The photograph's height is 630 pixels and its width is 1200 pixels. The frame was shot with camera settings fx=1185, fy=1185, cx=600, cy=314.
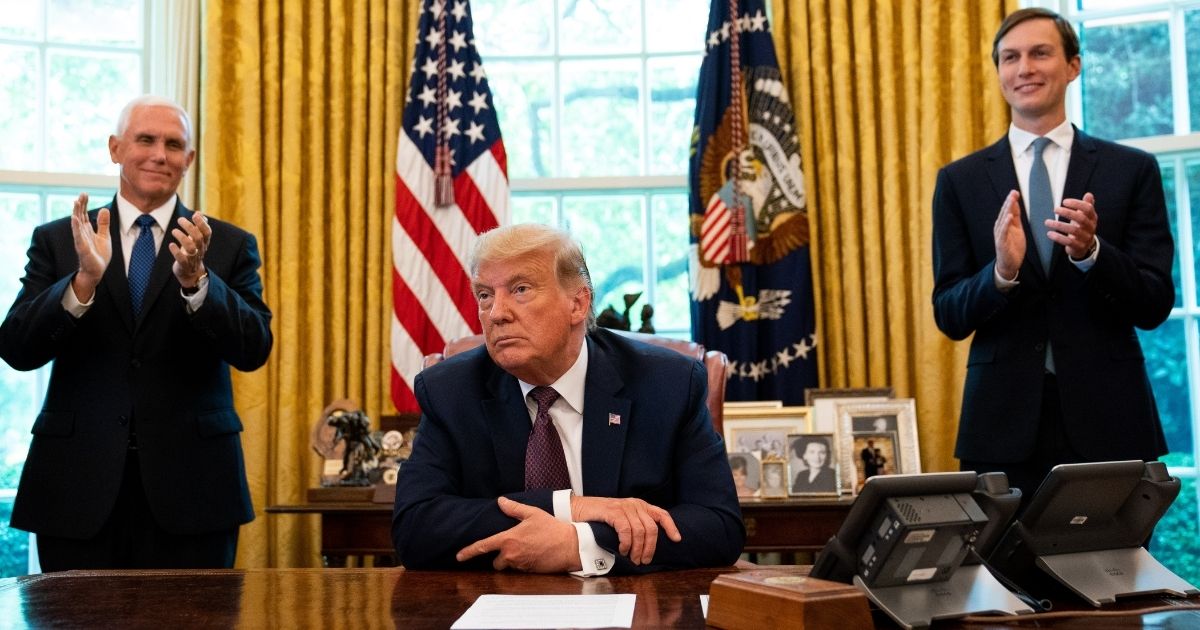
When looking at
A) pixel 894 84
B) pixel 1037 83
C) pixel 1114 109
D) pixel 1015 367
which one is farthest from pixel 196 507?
pixel 1114 109

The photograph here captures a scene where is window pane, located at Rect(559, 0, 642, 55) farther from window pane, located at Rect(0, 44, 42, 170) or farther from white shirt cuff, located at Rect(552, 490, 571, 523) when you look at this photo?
white shirt cuff, located at Rect(552, 490, 571, 523)

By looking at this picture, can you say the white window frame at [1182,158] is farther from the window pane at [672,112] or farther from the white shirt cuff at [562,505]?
the white shirt cuff at [562,505]

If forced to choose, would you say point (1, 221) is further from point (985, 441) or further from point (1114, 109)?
point (1114, 109)

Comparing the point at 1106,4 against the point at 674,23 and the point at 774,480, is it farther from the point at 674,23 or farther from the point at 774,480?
the point at 774,480

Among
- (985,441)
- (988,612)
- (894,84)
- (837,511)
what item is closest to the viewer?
(988,612)

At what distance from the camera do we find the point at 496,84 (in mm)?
4781

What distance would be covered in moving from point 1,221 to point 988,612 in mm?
4130

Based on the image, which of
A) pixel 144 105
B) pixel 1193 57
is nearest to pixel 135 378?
pixel 144 105

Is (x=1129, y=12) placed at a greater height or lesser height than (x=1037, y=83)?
greater

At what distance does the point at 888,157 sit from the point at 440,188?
1638 mm

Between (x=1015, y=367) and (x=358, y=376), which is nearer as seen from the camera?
(x=1015, y=367)

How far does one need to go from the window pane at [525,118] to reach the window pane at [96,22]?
139cm

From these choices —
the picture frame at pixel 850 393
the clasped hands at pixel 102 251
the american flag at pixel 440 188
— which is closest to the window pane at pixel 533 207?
the american flag at pixel 440 188

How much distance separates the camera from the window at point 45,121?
4.41 m
